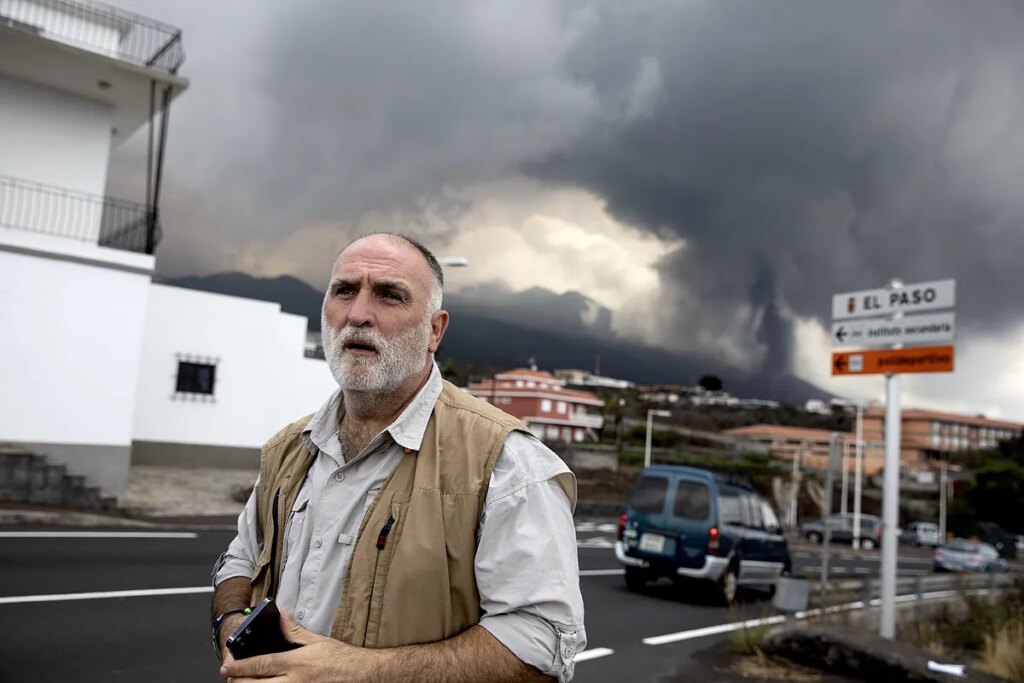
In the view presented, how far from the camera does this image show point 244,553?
2465mm

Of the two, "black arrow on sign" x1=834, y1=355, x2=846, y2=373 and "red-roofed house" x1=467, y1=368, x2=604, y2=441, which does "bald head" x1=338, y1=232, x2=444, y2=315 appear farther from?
"red-roofed house" x1=467, y1=368, x2=604, y2=441

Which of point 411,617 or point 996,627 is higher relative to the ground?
point 411,617

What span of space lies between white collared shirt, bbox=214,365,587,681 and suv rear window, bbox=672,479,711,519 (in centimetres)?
1120

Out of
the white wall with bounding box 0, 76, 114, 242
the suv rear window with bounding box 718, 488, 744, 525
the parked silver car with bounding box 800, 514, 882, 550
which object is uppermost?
the white wall with bounding box 0, 76, 114, 242

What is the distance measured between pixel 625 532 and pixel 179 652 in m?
7.84

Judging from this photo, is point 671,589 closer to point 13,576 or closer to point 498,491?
point 13,576

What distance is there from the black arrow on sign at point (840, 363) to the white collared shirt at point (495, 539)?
8342 mm

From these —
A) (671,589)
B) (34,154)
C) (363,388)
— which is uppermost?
(34,154)

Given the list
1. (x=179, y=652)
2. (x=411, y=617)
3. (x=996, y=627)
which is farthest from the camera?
(x=996, y=627)

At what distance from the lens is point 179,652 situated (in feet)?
22.5

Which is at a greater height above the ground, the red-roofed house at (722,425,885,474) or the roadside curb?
the red-roofed house at (722,425,885,474)

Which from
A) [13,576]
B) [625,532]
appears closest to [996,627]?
[625,532]

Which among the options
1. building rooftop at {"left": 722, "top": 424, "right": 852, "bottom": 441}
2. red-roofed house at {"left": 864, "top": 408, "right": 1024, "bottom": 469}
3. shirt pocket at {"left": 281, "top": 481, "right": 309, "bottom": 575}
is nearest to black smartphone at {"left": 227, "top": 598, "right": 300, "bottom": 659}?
shirt pocket at {"left": 281, "top": 481, "right": 309, "bottom": 575}

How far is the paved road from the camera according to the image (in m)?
6.39
